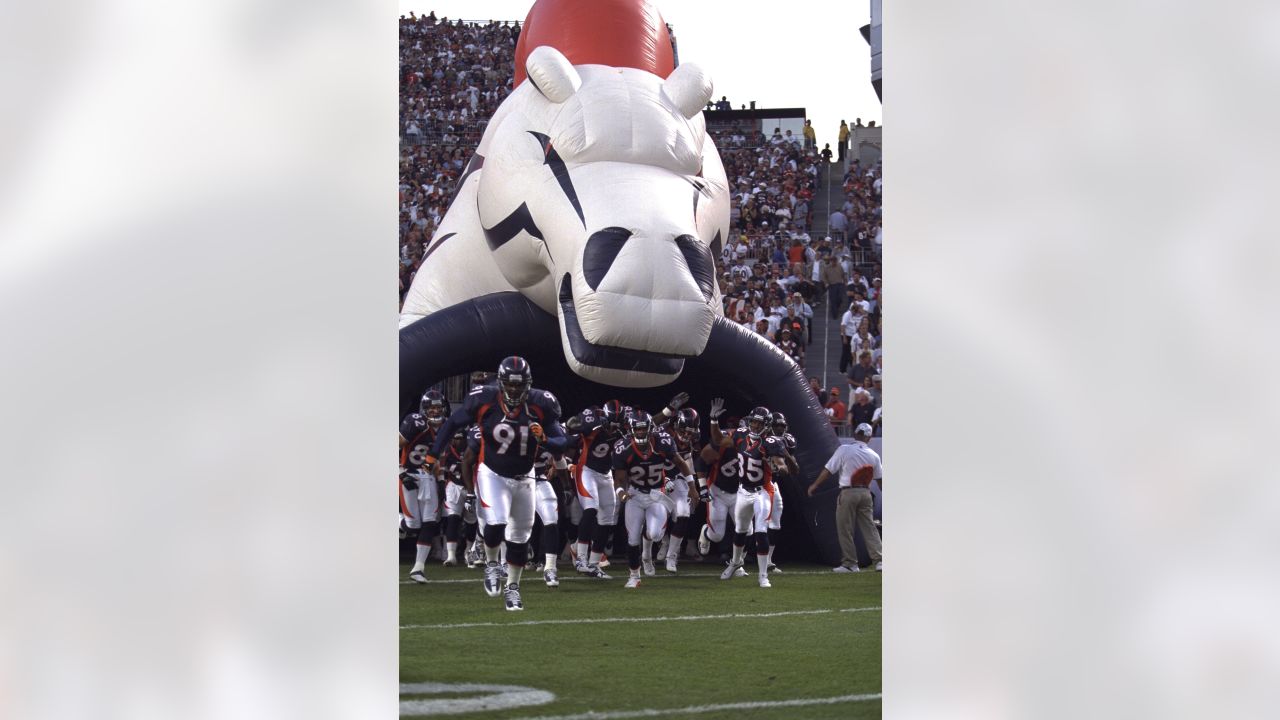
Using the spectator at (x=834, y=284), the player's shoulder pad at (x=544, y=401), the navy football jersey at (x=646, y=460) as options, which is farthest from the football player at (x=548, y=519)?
the spectator at (x=834, y=284)

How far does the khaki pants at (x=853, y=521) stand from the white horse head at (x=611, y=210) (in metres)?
1.72

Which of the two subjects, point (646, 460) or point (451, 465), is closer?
point (646, 460)

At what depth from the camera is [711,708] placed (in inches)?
193

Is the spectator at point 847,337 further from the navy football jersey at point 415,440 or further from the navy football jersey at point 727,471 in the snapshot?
the navy football jersey at point 415,440

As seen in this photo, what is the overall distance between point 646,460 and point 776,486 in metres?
1.45

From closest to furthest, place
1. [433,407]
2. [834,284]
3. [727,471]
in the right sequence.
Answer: [433,407], [727,471], [834,284]

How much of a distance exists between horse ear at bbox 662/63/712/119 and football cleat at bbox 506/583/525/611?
4193mm

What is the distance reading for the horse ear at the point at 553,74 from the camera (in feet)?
33.2

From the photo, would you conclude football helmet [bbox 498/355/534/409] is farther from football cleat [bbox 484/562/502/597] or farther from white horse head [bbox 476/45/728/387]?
white horse head [bbox 476/45/728/387]

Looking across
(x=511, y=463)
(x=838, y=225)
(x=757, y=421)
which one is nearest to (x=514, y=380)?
(x=511, y=463)

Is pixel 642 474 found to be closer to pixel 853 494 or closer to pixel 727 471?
pixel 727 471
